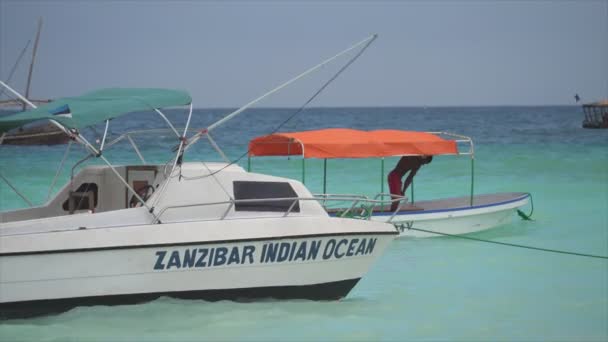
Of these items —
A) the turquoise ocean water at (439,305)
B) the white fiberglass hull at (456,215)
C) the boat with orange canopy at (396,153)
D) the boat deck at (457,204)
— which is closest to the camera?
the turquoise ocean water at (439,305)

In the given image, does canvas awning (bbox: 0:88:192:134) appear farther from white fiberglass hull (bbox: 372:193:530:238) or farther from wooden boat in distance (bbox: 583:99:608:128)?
wooden boat in distance (bbox: 583:99:608:128)

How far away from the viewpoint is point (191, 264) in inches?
409

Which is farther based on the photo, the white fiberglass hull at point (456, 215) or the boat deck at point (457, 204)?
the boat deck at point (457, 204)

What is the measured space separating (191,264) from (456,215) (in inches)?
331

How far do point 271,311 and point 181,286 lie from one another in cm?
116

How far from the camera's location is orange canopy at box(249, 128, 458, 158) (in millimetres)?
15766

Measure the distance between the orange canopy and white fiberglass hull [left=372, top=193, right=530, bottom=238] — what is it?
3.88 feet

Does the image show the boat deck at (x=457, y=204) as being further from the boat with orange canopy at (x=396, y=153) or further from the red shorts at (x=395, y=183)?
the red shorts at (x=395, y=183)

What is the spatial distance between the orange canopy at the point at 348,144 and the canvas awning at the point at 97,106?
4.15m

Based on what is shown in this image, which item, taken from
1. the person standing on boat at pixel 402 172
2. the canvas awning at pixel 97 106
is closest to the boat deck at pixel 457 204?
the person standing on boat at pixel 402 172

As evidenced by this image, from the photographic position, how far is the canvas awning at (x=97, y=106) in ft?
32.5

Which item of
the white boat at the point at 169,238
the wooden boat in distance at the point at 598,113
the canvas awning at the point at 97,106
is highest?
the canvas awning at the point at 97,106

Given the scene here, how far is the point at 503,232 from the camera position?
63.0 feet

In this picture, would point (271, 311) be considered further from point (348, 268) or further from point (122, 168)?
point (122, 168)
